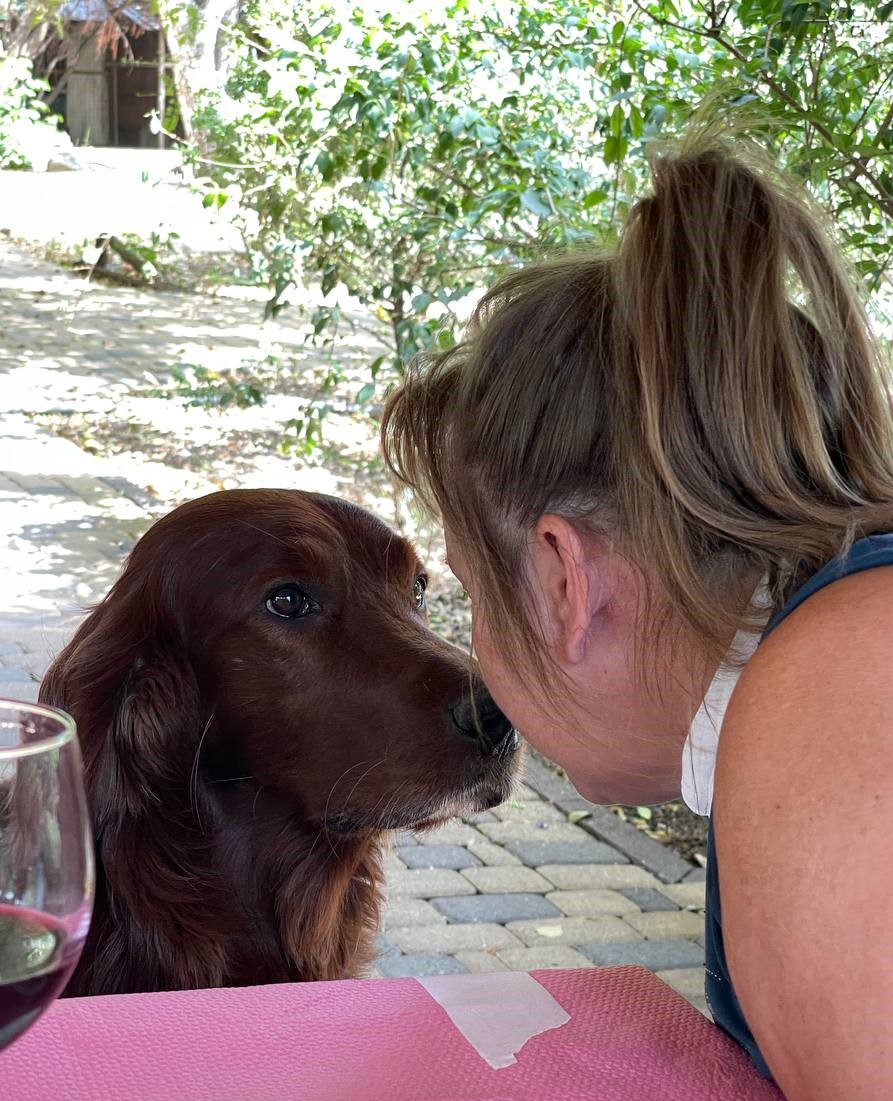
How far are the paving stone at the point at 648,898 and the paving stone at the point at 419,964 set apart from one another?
70 cm

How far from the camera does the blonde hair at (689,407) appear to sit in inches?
56.4

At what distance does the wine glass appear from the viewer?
824 millimetres

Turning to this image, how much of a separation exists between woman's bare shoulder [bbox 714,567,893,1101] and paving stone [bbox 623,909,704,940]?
303 centimetres

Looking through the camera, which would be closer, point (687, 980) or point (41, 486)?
point (687, 980)

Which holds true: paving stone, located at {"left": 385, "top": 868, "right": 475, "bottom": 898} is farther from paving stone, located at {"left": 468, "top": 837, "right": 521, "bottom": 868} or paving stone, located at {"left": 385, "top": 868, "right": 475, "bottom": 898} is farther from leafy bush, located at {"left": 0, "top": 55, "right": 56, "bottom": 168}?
leafy bush, located at {"left": 0, "top": 55, "right": 56, "bottom": 168}

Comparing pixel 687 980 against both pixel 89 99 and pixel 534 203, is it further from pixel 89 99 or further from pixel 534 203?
pixel 89 99

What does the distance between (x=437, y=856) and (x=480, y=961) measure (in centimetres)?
77

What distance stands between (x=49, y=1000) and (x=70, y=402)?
9.76 metres

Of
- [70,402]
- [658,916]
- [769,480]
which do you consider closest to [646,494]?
[769,480]

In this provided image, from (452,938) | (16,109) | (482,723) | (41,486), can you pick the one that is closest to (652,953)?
(452,938)

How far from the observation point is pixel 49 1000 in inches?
34.4

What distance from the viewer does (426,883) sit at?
4258 mm

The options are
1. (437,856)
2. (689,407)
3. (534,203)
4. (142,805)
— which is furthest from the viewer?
(437,856)

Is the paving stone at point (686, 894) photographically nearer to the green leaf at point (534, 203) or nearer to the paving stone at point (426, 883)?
the paving stone at point (426, 883)
